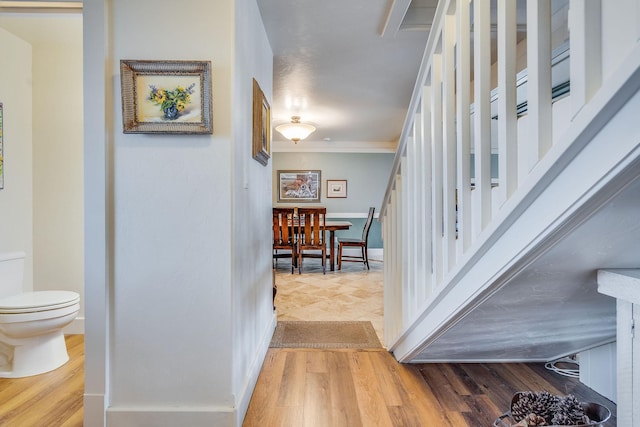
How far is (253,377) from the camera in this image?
177 centimetres

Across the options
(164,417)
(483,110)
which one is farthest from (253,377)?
(483,110)

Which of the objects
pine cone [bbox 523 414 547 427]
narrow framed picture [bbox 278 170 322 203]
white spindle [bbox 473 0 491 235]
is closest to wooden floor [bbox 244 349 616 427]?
pine cone [bbox 523 414 547 427]

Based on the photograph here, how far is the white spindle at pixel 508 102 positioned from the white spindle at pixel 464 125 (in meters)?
0.21

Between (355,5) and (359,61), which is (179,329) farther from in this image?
(359,61)

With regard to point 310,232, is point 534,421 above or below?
below

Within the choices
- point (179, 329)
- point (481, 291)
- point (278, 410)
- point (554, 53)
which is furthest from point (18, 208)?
point (554, 53)

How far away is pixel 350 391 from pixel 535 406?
81 cm

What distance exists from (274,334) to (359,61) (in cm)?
227

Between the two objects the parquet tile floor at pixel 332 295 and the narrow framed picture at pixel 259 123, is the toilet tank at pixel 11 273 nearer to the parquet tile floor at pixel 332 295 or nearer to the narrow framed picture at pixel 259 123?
the narrow framed picture at pixel 259 123

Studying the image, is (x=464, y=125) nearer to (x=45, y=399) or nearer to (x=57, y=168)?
(x=45, y=399)

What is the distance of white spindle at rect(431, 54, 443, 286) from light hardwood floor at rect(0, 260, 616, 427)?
2.26 ft

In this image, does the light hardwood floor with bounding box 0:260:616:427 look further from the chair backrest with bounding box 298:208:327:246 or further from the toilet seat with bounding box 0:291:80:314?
the chair backrest with bounding box 298:208:327:246

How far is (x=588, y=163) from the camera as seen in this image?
0.68 m

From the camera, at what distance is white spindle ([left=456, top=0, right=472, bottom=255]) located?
114cm
